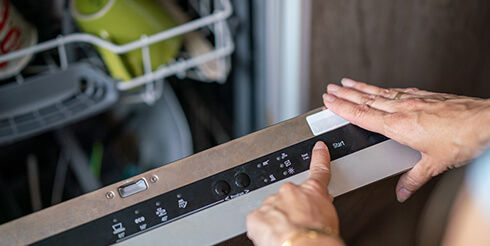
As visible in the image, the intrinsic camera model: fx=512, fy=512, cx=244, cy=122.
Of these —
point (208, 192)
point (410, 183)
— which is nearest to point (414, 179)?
point (410, 183)

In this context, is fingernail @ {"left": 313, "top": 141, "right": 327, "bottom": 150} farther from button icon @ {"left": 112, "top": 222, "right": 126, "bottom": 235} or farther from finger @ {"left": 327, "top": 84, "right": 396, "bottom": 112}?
button icon @ {"left": 112, "top": 222, "right": 126, "bottom": 235}

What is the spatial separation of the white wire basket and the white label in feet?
0.77

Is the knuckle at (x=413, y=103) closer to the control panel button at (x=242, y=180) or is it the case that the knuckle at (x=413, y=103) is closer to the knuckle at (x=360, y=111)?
the knuckle at (x=360, y=111)

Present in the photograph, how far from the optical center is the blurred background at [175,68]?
671mm

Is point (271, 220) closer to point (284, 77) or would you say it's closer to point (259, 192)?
point (259, 192)

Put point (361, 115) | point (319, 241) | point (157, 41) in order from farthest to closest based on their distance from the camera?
point (157, 41)
point (361, 115)
point (319, 241)

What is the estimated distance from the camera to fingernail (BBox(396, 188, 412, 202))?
55cm

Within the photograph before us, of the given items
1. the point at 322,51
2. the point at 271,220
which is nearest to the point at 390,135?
the point at 271,220

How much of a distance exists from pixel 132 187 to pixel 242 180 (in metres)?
0.10

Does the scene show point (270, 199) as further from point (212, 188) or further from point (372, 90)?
point (372, 90)

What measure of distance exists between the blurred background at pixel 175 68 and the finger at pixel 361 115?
23 centimetres

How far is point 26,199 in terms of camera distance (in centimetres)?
88

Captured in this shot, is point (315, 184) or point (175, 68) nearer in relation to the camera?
point (315, 184)

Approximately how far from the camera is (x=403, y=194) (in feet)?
1.81
